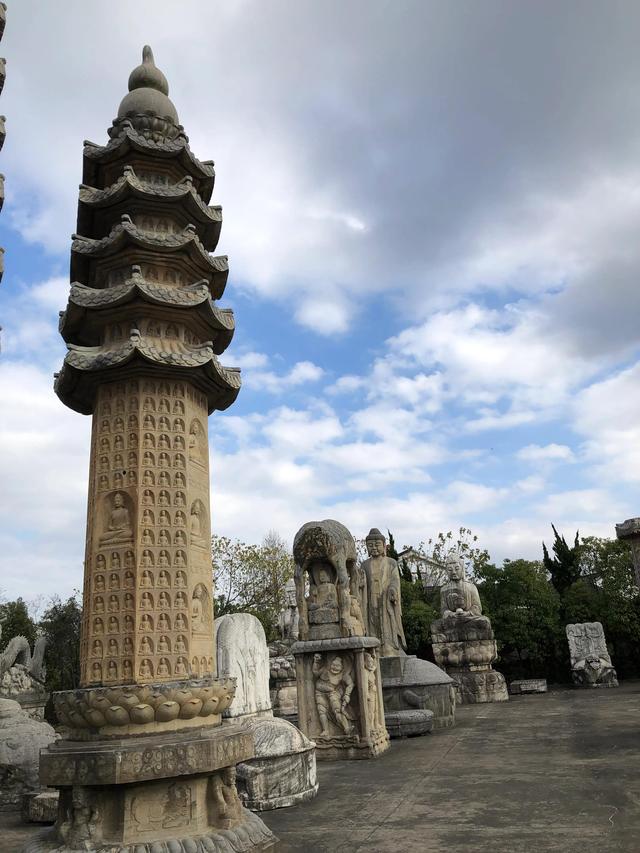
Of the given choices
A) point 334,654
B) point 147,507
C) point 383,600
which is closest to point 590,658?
point 383,600

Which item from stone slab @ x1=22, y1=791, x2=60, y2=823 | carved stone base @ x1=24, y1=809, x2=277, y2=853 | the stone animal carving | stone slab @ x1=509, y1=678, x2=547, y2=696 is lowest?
stone slab @ x1=509, y1=678, x2=547, y2=696

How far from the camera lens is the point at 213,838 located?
4801 millimetres

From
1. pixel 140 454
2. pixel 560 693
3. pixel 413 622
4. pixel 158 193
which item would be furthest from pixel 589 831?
pixel 413 622

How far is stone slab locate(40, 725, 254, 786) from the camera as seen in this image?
4.71 meters

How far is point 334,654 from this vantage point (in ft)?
31.5

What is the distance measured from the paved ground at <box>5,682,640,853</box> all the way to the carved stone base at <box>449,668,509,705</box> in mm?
6344

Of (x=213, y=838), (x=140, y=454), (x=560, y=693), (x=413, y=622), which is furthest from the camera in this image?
(x=413, y=622)

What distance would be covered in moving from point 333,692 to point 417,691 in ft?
11.3

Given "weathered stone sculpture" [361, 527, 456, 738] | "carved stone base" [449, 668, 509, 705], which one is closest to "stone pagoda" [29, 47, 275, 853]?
"weathered stone sculpture" [361, 527, 456, 738]

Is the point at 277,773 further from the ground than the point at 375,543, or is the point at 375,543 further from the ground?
the point at 375,543

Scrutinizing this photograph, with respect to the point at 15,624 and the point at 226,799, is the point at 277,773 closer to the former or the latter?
the point at 226,799

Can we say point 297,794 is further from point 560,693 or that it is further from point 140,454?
point 560,693

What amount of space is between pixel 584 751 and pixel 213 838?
227 inches

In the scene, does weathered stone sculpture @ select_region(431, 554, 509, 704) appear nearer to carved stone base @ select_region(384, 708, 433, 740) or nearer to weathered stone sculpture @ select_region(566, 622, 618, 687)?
weathered stone sculpture @ select_region(566, 622, 618, 687)
